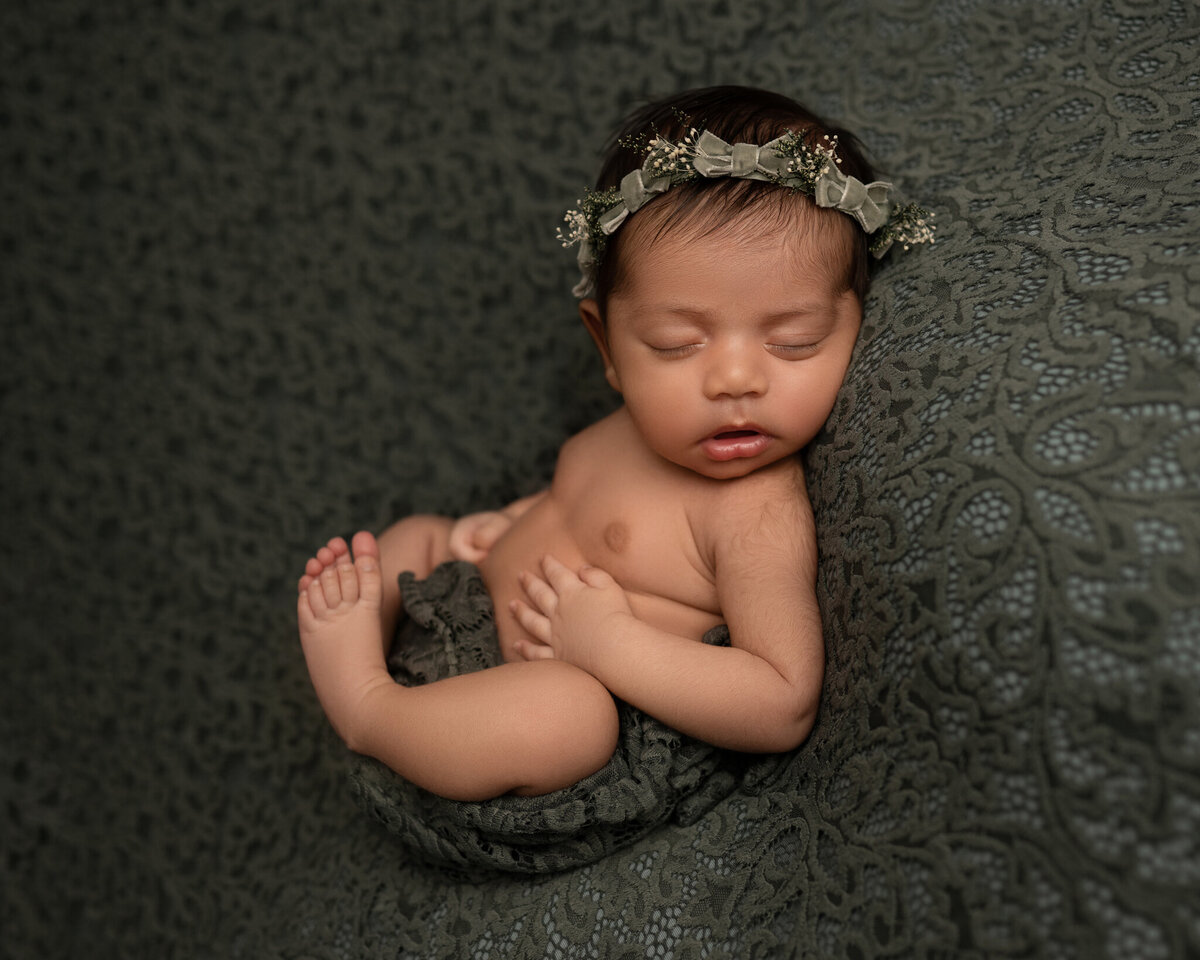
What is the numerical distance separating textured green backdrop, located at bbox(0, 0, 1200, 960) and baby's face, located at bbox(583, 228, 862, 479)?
54mm

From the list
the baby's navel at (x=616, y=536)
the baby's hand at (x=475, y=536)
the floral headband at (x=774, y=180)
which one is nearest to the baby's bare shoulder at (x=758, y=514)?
the baby's navel at (x=616, y=536)

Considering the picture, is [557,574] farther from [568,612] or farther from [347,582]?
[347,582]

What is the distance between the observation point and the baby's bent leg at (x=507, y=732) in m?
1.13

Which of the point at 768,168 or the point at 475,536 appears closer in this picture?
the point at 768,168

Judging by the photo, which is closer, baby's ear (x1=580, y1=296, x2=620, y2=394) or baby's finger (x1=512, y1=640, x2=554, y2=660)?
baby's finger (x1=512, y1=640, x2=554, y2=660)

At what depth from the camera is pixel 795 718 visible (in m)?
1.11

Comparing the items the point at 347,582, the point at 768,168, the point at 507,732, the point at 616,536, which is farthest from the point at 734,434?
the point at 347,582

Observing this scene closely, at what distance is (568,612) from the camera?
1.29 m

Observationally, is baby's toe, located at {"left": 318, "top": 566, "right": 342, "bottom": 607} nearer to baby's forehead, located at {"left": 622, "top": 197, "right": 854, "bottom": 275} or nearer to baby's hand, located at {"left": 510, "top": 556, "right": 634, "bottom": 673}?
baby's hand, located at {"left": 510, "top": 556, "right": 634, "bottom": 673}

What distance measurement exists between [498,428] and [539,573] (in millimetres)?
401

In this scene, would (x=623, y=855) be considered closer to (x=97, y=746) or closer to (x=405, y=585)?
(x=405, y=585)

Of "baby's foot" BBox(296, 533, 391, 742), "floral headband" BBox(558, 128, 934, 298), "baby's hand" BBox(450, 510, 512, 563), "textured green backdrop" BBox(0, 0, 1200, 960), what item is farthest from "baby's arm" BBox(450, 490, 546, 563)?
"floral headband" BBox(558, 128, 934, 298)

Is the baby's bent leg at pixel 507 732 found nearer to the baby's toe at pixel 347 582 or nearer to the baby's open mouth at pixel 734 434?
the baby's toe at pixel 347 582

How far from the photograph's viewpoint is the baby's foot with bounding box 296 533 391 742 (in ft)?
4.33
